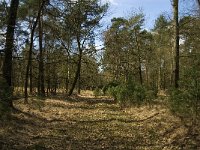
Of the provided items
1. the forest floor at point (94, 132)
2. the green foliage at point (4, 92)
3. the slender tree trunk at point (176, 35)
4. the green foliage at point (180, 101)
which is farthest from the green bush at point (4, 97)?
the slender tree trunk at point (176, 35)

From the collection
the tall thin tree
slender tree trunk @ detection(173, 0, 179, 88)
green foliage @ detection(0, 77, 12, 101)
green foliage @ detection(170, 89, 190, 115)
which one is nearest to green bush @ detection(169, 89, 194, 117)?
green foliage @ detection(170, 89, 190, 115)

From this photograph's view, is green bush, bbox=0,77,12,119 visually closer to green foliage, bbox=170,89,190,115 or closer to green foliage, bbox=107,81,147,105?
green foliage, bbox=170,89,190,115

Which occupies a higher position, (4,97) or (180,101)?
(4,97)

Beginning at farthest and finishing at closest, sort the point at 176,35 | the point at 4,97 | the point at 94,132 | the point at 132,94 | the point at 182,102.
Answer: the point at 176,35, the point at 132,94, the point at 94,132, the point at 182,102, the point at 4,97

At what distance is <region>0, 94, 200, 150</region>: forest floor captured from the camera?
11.1 m

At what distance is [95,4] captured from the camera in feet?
126

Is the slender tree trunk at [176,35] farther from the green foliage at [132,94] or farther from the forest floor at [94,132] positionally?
the forest floor at [94,132]

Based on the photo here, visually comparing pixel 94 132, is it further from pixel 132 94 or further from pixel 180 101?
pixel 132 94

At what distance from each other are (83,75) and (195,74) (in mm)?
48133

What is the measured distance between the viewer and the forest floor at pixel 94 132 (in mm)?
A: 11133

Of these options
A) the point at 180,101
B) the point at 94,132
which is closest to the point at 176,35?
the point at 180,101

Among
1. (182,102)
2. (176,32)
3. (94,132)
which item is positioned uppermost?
(176,32)

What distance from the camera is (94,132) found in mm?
13984

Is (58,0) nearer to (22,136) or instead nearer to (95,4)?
(22,136)
